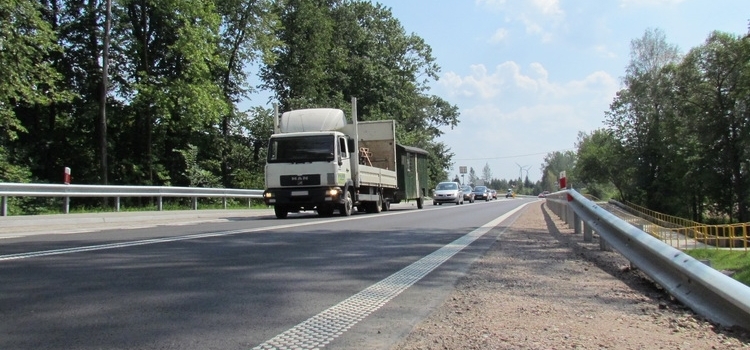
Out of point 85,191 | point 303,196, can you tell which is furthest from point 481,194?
point 85,191

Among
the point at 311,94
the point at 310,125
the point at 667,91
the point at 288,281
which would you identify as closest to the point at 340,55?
the point at 311,94

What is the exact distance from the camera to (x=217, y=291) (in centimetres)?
528

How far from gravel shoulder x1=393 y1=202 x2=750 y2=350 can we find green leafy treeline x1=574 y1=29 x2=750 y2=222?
4538 centimetres

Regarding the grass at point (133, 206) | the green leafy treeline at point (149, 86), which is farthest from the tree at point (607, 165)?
the grass at point (133, 206)

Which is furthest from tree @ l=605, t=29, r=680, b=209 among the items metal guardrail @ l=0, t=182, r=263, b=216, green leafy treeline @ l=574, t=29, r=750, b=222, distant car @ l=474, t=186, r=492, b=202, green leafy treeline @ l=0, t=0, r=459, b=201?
metal guardrail @ l=0, t=182, r=263, b=216

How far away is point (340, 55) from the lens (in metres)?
44.3

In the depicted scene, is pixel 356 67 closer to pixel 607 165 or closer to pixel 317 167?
pixel 317 167

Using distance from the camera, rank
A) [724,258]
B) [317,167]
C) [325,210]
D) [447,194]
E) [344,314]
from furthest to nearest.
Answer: [447,194]
[325,210]
[724,258]
[317,167]
[344,314]

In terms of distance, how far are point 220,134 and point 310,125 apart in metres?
18.0

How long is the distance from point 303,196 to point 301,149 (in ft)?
4.64

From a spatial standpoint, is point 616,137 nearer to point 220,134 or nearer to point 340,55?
point 340,55

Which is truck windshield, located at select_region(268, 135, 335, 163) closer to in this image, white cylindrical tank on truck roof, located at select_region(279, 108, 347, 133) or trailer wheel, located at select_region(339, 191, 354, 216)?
white cylindrical tank on truck roof, located at select_region(279, 108, 347, 133)

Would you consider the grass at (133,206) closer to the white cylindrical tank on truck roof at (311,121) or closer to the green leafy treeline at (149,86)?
the green leafy treeline at (149,86)

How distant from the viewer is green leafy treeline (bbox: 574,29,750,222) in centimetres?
4859
